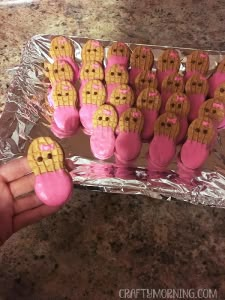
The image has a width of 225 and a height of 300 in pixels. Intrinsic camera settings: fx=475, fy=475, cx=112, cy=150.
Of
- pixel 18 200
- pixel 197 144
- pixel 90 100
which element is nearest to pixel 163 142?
pixel 197 144

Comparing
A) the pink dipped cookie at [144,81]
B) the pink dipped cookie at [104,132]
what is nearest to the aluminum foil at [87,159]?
the pink dipped cookie at [104,132]

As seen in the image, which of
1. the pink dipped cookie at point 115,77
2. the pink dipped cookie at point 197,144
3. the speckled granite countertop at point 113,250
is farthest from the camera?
the pink dipped cookie at point 115,77

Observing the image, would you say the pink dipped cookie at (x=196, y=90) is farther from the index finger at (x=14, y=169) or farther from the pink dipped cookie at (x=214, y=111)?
the index finger at (x=14, y=169)

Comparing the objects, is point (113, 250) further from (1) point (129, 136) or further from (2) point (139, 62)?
(2) point (139, 62)

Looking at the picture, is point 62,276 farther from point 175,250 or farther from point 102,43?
point 102,43

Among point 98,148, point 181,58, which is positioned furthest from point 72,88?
point 181,58
